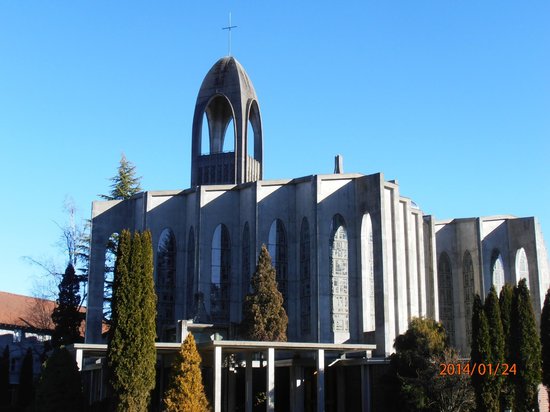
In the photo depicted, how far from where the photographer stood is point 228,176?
63.3 metres

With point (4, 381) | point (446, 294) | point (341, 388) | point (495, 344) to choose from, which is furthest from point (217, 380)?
point (4, 381)

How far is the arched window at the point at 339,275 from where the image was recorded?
138ft

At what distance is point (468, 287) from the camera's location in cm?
5050

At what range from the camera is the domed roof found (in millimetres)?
63562

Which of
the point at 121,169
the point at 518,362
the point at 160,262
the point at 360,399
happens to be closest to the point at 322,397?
the point at 360,399

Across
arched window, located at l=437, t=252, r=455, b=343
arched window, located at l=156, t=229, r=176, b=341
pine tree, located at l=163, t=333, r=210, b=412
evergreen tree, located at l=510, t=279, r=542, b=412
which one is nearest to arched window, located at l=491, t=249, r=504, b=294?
arched window, located at l=437, t=252, r=455, b=343

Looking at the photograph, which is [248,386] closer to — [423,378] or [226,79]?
[423,378]

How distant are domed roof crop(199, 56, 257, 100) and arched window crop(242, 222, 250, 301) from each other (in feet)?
65.2

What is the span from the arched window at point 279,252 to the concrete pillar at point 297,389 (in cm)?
789

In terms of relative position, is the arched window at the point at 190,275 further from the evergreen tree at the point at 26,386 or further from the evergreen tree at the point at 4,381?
the evergreen tree at the point at 4,381

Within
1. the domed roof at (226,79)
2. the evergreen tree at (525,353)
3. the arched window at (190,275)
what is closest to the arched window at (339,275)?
the arched window at (190,275)

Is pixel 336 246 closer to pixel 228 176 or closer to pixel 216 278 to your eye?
pixel 216 278

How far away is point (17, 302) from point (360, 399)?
135 feet

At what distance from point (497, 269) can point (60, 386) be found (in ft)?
96.4
